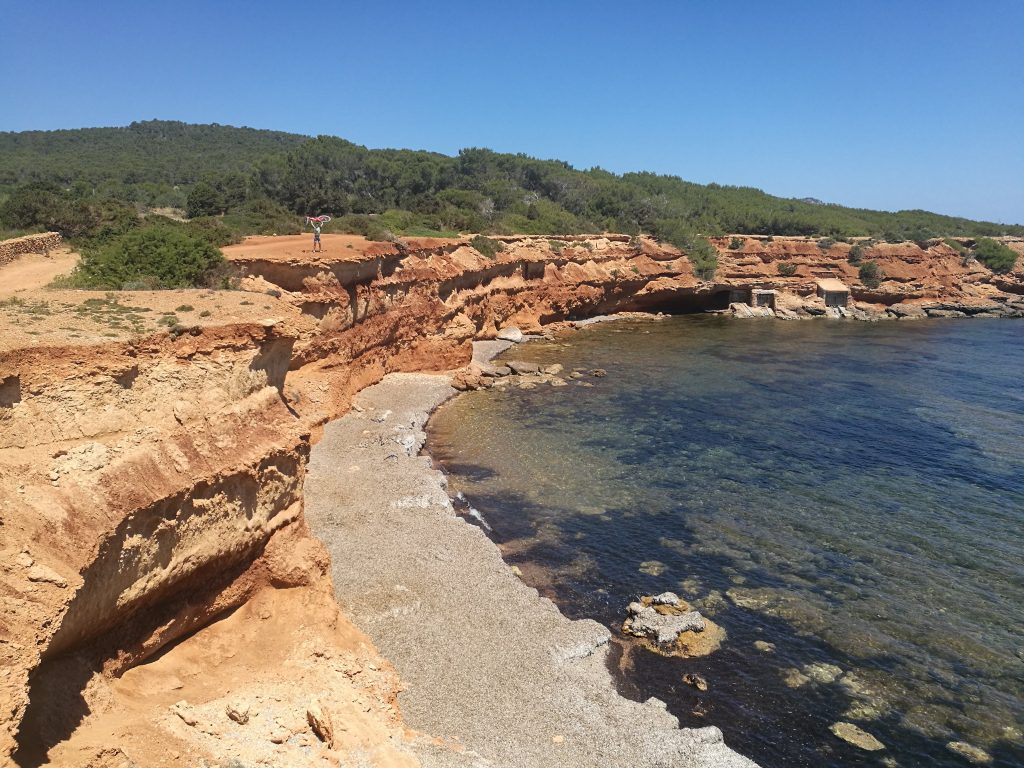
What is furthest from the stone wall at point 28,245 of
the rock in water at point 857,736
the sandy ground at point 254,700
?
the rock in water at point 857,736

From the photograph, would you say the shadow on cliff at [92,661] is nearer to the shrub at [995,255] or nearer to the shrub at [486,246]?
the shrub at [486,246]

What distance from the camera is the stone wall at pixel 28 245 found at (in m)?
31.5

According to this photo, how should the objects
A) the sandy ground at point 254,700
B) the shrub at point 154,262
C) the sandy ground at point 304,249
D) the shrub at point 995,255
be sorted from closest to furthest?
the sandy ground at point 254,700
the shrub at point 154,262
the sandy ground at point 304,249
the shrub at point 995,255

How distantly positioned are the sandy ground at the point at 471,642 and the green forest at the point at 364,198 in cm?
1749

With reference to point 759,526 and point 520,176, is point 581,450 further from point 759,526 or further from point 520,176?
point 520,176

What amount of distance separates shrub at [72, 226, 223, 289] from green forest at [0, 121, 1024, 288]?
6101mm

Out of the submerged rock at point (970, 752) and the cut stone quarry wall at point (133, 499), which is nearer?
the cut stone quarry wall at point (133, 499)

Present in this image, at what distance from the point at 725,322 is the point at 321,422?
1840 inches

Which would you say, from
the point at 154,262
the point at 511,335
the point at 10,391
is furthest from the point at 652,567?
the point at 511,335

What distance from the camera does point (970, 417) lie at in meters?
33.5

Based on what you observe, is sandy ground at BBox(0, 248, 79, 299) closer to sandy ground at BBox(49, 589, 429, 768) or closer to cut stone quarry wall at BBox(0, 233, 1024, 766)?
cut stone quarry wall at BBox(0, 233, 1024, 766)

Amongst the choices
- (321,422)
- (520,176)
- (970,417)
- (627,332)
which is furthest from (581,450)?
(520,176)

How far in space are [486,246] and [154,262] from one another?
29.5m

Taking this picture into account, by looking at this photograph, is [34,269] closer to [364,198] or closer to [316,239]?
[316,239]
